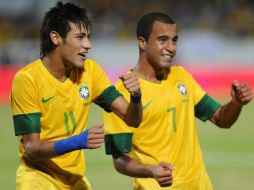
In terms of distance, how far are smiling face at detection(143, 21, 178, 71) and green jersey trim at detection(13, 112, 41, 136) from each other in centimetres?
139

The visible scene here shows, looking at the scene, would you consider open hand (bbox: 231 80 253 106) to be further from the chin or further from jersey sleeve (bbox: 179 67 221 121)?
the chin

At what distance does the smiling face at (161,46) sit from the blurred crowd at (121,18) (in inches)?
732

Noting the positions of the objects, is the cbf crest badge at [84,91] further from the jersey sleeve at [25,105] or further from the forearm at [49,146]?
the forearm at [49,146]

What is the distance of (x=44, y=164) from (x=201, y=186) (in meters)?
1.39

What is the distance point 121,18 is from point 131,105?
23196 millimetres

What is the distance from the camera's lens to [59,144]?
5.82 metres

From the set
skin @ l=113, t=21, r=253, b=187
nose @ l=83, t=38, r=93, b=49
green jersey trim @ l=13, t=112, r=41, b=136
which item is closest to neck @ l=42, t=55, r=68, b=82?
nose @ l=83, t=38, r=93, b=49

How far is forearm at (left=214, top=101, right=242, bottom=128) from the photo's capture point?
6898 millimetres

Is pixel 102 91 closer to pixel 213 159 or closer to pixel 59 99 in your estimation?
pixel 59 99

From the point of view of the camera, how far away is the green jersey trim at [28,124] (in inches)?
238

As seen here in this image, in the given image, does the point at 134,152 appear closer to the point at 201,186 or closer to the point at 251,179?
the point at 201,186

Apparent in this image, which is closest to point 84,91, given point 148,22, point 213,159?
point 148,22

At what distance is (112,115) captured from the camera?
6.84 m

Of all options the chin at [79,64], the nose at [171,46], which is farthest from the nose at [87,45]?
the nose at [171,46]
